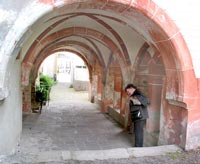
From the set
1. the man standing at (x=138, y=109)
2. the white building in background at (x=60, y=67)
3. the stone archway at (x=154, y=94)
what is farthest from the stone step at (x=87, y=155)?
the white building in background at (x=60, y=67)

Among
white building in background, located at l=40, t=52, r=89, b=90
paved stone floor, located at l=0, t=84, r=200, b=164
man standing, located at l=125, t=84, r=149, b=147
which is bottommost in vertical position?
paved stone floor, located at l=0, t=84, r=200, b=164

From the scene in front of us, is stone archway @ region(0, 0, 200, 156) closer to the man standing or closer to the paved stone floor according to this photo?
the man standing

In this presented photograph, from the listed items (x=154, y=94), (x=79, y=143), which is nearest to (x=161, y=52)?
(x=154, y=94)

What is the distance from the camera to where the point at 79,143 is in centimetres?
514

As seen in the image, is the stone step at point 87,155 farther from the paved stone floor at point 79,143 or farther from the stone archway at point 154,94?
the stone archway at point 154,94

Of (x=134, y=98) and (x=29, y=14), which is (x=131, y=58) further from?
(x=29, y=14)

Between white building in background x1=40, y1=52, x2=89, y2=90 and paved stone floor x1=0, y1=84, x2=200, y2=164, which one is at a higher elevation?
white building in background x1=40, y1=52, x2=89, y2=90

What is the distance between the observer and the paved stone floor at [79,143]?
2.98 metres

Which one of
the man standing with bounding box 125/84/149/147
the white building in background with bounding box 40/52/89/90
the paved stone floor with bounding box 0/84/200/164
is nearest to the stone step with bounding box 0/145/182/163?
the paved stone floor with bounding box 0/84/200/164

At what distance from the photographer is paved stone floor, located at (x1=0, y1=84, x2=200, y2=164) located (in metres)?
2.98

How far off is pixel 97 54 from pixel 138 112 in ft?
17.3

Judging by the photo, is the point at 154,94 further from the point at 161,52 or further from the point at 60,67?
the point at 60,67

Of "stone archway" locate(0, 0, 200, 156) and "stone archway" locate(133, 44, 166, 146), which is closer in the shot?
"stone archway" locate(0, 0, 200, 156)

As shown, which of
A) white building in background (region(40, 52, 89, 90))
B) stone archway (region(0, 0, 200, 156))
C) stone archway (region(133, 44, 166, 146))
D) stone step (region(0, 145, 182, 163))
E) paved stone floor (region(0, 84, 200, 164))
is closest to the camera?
stone archway (region(0, 0, 200, 156))
